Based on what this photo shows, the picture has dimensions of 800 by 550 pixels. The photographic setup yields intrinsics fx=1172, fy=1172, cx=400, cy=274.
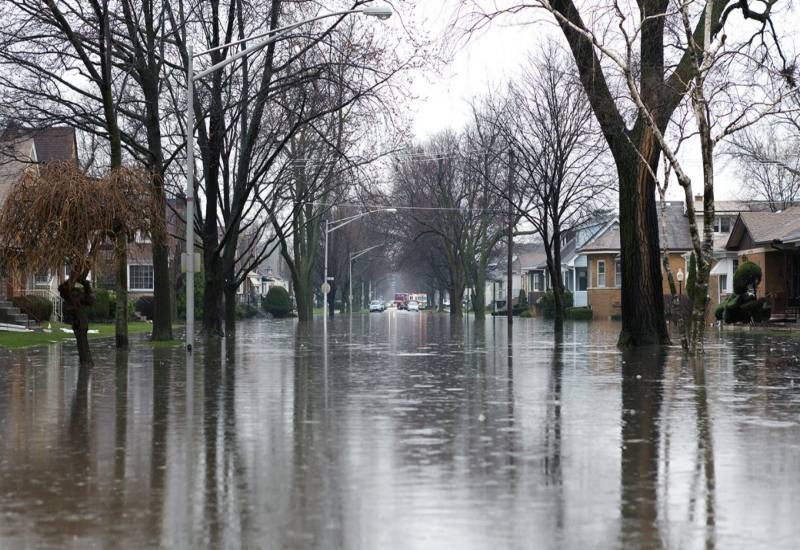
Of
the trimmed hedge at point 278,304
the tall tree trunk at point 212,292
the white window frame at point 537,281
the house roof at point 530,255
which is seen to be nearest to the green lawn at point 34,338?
the tall tree trunk at point 212,292

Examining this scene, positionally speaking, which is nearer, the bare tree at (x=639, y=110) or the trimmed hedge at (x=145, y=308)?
the bare tree at (x=639, y=110)

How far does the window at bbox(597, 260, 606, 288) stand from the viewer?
269 ft

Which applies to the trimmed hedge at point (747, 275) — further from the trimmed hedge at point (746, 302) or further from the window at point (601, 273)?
the window at point (601, 273)

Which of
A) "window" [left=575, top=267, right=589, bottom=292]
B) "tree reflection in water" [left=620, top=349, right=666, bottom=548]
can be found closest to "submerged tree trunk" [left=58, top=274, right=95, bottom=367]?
"tree reflection in water" [left=620, top=349, right=666, bottom=548]

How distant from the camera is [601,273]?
270 feet

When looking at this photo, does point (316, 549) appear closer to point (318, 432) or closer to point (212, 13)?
point (318, 432)

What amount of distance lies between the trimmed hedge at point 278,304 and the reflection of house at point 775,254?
43037mm

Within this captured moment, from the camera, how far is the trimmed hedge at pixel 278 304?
299 feet

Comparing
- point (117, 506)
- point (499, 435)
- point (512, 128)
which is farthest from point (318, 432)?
point (512, 128)

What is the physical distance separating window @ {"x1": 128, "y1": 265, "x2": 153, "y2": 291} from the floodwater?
58414 mm

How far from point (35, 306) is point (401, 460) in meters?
40.1

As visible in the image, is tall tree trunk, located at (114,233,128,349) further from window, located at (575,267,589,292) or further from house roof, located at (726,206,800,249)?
window, located at (575,267,589,292)

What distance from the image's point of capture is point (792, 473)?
9656 millimetres

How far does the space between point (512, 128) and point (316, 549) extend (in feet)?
144
